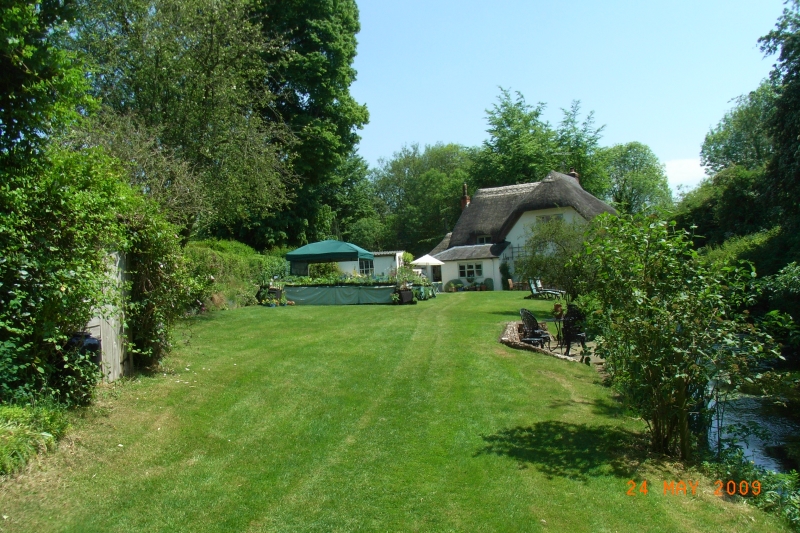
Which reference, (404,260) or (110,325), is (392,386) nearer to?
(110,325)

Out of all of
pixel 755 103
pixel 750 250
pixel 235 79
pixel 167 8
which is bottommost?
pixel 750 250

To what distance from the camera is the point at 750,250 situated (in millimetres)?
19594

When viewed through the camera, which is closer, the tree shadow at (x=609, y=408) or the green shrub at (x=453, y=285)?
the tree shadow at (x=609, y=408)

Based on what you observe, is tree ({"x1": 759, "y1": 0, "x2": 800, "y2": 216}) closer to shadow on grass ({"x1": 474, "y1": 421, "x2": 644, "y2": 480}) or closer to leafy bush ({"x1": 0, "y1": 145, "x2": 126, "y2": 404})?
shadow on grass ({"x1": 474, "y1": 421, "x2": 644, "y2": 480})

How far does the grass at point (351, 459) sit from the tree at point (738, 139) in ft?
145

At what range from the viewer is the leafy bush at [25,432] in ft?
14.0

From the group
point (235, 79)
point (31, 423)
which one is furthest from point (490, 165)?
point (31, 423)

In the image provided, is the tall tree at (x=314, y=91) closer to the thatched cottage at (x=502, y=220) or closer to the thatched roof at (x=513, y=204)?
the thatched cottage at (x=502, y=220)

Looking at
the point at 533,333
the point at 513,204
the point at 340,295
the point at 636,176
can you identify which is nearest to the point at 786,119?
the point at 533,333

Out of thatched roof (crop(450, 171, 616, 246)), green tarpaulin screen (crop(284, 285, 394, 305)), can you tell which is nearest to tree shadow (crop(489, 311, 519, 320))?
green tarpaulin screen (crop(284, 285, 394, 305))

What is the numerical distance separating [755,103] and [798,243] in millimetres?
35662

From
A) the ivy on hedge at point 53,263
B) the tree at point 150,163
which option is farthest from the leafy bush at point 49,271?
the tree at point 150,163

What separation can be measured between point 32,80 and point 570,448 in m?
6.77

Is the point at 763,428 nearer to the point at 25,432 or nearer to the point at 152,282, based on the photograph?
the point at 152,282
